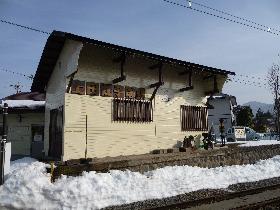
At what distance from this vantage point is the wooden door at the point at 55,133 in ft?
49.6

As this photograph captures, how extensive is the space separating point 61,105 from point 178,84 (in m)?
7.10

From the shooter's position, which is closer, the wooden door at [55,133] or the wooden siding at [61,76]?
the wooden siding at [61,76]

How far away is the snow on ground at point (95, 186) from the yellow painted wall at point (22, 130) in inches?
366

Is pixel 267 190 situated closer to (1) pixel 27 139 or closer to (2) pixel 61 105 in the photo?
(2) pixel 61 105

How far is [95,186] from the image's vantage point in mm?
10820

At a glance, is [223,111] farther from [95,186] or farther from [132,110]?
[95,186]

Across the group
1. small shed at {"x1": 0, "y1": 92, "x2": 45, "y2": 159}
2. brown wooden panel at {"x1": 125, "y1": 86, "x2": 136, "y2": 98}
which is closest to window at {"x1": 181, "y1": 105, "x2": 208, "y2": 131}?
brown wooden panel at {"x1": 125, "y1": 86, "x2": 136, "y2": 98}

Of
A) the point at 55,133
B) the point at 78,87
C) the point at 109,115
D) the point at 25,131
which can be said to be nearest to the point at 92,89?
the point at 78,87

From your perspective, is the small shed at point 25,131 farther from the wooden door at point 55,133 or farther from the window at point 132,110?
the window at point 132,110

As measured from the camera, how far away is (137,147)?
1566 centimetres

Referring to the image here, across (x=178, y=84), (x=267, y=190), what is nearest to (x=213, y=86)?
(x=178, y=84)

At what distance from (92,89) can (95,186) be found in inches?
212

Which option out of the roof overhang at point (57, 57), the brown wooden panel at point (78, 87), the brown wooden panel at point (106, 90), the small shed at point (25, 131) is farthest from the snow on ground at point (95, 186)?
the small shed at point (25, 131)

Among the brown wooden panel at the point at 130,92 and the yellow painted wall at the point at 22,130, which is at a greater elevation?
the brown wooden panel at the point at 130,92
